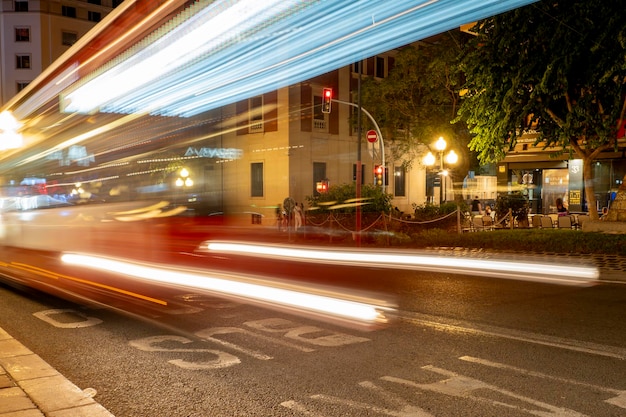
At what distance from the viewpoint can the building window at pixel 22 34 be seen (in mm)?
65438

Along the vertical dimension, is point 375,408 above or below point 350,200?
below

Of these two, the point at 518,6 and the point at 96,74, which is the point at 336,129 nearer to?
the point at 518,6

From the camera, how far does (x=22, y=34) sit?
6569cm

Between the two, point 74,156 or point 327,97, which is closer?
point 74,156

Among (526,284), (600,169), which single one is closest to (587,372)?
(526,284)

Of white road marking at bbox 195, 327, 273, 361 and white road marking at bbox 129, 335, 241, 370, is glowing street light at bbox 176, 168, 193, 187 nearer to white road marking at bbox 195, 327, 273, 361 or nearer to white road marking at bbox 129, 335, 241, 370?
white road marking at bbox 195, 327, 273, 361

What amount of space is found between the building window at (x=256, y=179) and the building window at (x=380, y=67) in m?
11.4

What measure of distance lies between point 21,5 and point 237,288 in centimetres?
6661

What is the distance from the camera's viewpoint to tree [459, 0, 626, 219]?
16.7m

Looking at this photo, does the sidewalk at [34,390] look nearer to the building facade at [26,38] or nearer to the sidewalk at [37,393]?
the sidewalk at [37,393]

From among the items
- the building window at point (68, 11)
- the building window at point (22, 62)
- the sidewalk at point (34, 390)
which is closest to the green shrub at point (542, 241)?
the sidewalk at point (34, 390)


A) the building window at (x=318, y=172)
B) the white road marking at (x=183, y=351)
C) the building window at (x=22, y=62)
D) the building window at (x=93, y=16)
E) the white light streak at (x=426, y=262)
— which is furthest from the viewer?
the building window at (x=93, y=16)

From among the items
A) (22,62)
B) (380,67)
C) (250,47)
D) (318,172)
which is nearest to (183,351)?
(250,47)

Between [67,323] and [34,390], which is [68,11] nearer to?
[67,323]
